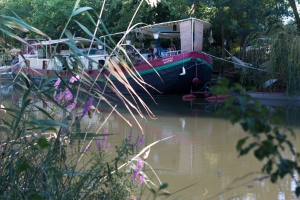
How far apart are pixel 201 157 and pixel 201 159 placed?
0.50 ft

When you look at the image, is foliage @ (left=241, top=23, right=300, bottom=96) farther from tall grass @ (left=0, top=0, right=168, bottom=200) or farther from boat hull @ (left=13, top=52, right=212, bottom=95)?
tall grass @ (left=0, top=0, right=168, bottom=200)

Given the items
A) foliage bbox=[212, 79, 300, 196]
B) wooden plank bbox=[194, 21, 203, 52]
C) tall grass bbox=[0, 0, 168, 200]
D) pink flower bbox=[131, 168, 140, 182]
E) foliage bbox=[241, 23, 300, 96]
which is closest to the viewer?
foliage bbox=[212, 79, 300, 196]

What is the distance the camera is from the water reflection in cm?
465

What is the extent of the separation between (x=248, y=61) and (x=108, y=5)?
6.97 metres

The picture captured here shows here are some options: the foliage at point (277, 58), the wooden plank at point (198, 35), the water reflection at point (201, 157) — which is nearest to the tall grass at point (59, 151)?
the water reflection at point (201, 157)

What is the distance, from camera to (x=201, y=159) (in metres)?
6.34

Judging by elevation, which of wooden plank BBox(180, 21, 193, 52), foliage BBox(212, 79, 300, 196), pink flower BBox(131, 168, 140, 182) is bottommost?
pink flower BBox(131, 168, 140, 182)

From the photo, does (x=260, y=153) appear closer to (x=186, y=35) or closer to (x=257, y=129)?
(x=257, y=129)

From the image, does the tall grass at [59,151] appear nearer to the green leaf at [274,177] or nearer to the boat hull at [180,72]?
the green leaf at [274,177]

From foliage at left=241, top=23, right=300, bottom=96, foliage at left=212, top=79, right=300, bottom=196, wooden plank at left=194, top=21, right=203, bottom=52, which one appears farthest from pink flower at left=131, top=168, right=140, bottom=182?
wooden plank at left=194, top=21, right=203, bottom=52

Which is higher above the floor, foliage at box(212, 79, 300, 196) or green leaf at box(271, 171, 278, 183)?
foliage at box(212, 79, 300, 196)

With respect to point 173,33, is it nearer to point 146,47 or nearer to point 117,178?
point 146,47

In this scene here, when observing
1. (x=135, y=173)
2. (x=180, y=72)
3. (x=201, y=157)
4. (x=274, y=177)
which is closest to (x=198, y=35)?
(x=180, y=72)

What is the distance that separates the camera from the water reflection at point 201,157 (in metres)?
4.65
